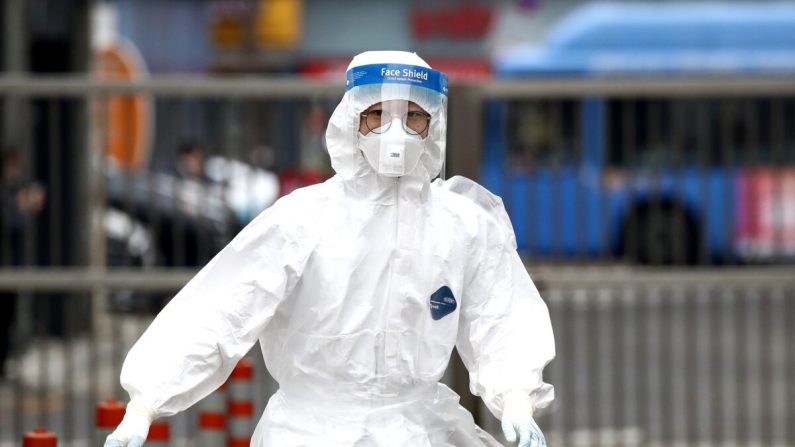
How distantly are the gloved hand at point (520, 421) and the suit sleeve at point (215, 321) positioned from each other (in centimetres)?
62

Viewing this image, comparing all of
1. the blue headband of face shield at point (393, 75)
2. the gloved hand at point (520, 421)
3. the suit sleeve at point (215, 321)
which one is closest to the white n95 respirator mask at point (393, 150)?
the blue headband of face shield at point (393, 75)

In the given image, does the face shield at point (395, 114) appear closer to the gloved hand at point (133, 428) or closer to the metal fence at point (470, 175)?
the gloved hand at point (133, 428)

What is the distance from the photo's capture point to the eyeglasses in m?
4.13

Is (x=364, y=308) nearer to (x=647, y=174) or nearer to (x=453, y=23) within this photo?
(x=647, y=174)

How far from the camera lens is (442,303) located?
13.6 feet

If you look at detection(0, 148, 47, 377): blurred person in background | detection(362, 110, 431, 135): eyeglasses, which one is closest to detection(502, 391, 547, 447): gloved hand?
detection(362, 110, 431, 135): eyeglasses

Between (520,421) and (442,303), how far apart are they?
1.32ft

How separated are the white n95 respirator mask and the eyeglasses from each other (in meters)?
0.01

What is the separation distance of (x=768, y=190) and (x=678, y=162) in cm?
49

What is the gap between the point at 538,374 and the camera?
161 inches

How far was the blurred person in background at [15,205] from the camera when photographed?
765 centimetres

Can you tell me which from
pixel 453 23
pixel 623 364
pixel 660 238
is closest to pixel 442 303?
pixel 660 238

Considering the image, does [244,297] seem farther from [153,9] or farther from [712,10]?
[153,9]

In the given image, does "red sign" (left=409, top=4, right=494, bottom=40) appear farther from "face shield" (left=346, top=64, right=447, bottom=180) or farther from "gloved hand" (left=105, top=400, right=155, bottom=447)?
"gloved hand" (left=105, top=400, right=155, bottom=447)
